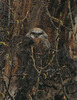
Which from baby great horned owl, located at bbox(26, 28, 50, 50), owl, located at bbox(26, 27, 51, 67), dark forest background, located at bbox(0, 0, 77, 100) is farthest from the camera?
baby great horned owl, located at bbox(26, 28, 50, 50)

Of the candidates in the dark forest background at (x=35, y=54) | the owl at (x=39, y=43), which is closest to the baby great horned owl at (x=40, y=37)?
the owl at (x=39, y=43)

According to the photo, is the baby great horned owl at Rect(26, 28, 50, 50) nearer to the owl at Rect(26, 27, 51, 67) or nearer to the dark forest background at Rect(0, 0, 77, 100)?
the owl at Rect(26, 27, 51, 67)

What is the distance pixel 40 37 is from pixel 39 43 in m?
0.19

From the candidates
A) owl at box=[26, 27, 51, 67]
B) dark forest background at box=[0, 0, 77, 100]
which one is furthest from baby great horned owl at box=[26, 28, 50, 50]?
dark forest background at box=[0, 0, 77, 100]

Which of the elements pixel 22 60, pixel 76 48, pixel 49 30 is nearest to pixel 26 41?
pixel 22 60

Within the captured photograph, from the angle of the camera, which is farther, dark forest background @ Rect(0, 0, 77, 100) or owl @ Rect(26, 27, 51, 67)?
owl @ Rect(26, 27, 51, 67)

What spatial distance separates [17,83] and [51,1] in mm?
1857

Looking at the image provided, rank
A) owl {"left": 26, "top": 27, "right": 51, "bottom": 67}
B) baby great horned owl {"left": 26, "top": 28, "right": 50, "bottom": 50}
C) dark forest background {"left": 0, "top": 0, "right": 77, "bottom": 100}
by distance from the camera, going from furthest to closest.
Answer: baby great horned owl {"left": 26, "top": 28, "right": 50, "bottom": 50}
owl {"left": 26, "top": 27, "right": 51, "bottom": 67}
dark forest background {"left": 0, "top": 0, "right": 77, "bottom": 100}

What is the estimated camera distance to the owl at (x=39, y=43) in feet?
15.0

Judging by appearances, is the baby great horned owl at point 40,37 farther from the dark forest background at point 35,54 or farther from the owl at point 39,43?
the dark forest background at point 35,54

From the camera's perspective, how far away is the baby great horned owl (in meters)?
4.74

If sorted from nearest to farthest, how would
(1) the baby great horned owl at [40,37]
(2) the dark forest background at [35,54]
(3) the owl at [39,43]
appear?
1. (2) the dark forest background at [35,54]
2. (3) the owl at [39,43]
3. (1) the baby great horned owl at [40,37]

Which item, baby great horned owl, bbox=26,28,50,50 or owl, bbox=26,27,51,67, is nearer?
owl, bbox=26,27,51,67

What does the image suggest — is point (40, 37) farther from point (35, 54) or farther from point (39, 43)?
point (35, 54)
